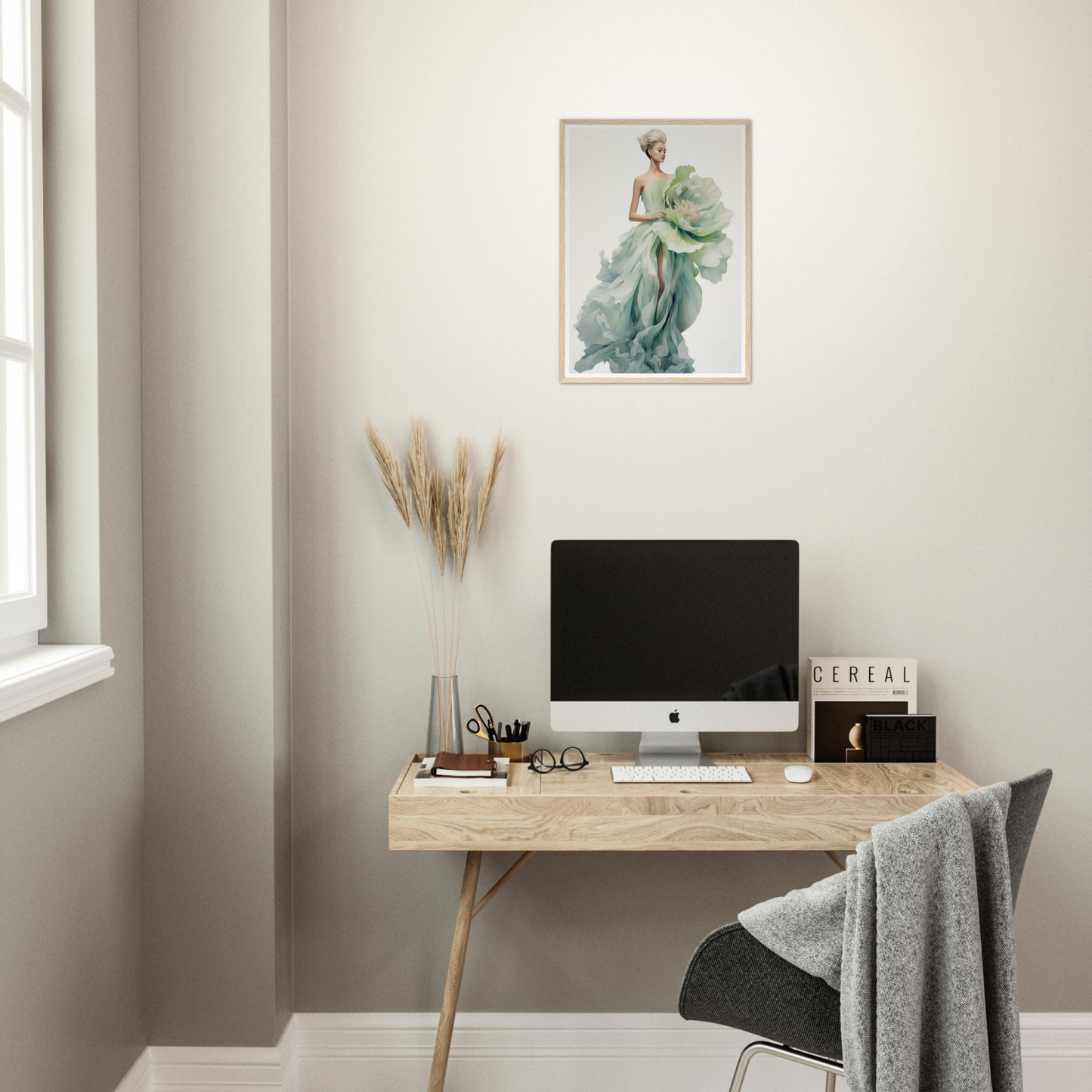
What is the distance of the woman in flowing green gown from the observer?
7.22ft

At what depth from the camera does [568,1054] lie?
2227mm

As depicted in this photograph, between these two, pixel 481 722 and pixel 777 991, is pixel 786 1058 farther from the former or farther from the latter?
pixel 481 722

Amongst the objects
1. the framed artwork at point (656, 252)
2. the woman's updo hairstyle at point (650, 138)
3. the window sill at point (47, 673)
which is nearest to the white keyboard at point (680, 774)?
the framed artwork at point (656, 252)

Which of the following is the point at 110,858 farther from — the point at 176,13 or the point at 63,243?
the point at 176,13

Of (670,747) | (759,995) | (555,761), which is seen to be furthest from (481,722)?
(759,995)

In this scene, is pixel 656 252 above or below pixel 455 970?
above

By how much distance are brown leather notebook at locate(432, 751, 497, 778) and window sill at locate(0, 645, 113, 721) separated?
68 centimetres

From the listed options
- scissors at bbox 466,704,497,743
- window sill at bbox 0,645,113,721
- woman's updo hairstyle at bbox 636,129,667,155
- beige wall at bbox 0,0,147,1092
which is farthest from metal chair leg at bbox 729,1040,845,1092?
woman's updo hairstyle at bbox 636,129,667,155

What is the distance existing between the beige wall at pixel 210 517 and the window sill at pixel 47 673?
0.28 m

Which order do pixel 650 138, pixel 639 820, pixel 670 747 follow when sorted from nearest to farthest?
pixel 639 820
pixel 670 747
pixel 650 138

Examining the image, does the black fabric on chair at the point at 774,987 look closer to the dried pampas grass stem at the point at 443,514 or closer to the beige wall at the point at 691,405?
the beige wall at the point at 691,405

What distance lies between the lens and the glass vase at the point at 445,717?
6.87ft

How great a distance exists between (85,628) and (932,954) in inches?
62.8

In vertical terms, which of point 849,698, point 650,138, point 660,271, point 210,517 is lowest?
point 849,698
